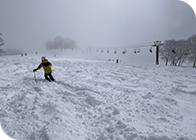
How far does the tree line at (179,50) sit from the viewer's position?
26.5 metres

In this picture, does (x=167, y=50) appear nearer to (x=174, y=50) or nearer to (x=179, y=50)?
(x=174, y=50)

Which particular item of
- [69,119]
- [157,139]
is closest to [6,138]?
[69,119]

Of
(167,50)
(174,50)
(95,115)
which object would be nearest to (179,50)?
(174,50)

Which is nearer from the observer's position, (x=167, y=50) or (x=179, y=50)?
(x=179, y=50)

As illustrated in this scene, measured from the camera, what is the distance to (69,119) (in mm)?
3709

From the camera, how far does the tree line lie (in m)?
26.5

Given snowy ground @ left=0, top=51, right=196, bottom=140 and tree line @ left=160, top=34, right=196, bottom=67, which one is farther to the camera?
tree line @ left=160, top=34, right=196, bottom=67

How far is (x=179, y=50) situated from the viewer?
28969mm

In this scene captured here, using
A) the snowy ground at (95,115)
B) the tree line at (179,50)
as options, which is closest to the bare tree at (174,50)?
the tree line at (179,50)

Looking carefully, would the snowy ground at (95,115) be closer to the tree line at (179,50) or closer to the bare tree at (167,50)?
the tree line at (179,50)

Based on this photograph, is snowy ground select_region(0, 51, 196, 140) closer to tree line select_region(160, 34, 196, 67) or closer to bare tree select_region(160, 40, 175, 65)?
tree line select_region(160, 34, 196, 67)

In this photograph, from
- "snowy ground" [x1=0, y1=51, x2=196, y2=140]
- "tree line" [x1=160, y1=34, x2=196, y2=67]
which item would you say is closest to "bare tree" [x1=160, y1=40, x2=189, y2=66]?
"tree line" [x1=160, y1=34, x2=196, y2=67]

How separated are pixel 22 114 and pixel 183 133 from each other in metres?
5.64

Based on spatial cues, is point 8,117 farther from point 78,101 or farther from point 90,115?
point 90,115
